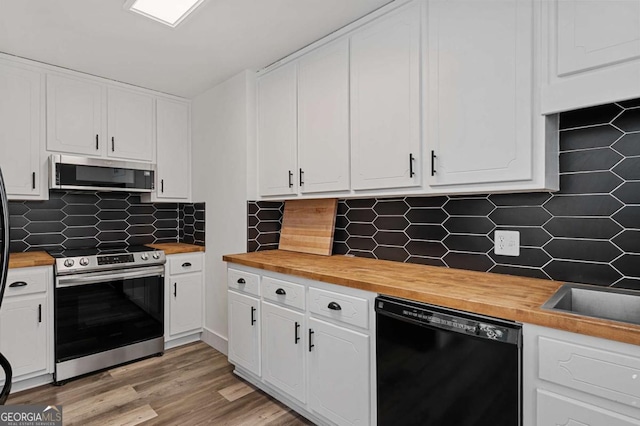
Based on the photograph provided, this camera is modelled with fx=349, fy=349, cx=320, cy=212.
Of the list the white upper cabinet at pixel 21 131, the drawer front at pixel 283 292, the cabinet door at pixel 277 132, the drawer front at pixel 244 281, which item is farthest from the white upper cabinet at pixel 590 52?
the white upper cabinet at pixel 21 131

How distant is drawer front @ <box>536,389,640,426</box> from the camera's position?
1.03 m

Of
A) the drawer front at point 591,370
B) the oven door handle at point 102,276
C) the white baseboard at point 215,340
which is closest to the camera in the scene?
the drawer front at point 591,370

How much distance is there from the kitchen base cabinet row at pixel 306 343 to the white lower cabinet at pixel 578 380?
0.67 m

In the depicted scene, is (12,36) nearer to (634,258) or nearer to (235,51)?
(235,51)

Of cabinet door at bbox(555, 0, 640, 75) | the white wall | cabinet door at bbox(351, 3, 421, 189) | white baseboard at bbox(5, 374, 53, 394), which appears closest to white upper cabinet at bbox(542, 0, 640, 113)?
cabinet door at bbox(555, 0, 640, 75)

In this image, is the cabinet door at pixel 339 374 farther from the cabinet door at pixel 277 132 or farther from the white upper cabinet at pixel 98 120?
the white upper cabinet at pixel 98 120

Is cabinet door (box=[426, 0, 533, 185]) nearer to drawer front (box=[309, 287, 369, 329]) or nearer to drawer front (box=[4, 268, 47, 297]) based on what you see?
drawer front (box=[309, 287, 369, 329])

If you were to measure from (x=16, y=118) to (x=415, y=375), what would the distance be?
3.21 m

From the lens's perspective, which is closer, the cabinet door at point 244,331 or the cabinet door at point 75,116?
the cabinet door at point 244,331

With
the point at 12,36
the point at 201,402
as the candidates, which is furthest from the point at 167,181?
the point at 201,402

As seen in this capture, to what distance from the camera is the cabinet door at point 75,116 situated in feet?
9.05

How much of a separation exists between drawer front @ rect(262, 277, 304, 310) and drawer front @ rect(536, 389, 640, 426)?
3.98 feet

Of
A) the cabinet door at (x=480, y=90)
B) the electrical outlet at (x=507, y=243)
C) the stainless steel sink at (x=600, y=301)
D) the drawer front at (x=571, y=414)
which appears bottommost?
the drawer front at (x=571, y=414)

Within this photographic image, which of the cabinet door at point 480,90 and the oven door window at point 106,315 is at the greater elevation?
the cabinet door at point 480,90
